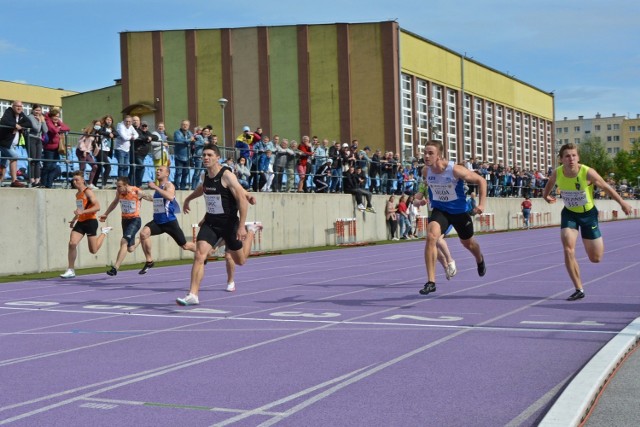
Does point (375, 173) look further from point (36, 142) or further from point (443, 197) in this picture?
point (443, 197)

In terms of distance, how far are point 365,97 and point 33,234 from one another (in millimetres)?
31205

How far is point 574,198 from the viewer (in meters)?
11.2

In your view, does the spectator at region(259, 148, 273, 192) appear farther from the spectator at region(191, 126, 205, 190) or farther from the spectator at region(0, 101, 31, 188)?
the spectator at region(0, 101, 31, 188)

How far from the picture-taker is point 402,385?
20.3 ft

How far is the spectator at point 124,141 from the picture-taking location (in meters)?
20.8

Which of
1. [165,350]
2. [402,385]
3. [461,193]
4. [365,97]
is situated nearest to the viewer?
[402,385]

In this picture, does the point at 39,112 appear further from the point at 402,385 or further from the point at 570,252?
the point at 402,385

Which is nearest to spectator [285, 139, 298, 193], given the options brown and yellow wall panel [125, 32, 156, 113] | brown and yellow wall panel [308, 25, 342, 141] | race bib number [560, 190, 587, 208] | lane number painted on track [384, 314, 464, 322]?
race bib number [560, 190, 587, 208]

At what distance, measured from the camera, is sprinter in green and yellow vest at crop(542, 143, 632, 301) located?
36.3ft

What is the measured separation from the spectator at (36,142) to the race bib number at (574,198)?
38.7 ft

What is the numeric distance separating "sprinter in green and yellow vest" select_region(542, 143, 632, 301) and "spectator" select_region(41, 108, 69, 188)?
12.1 metres

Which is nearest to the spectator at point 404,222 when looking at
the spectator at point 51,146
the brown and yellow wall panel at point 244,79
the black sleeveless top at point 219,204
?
the brown and yellow wall panel at point 244,79

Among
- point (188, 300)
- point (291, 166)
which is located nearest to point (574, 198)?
point (188, 300)

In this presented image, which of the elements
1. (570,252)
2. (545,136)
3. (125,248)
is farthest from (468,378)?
(545,136)
